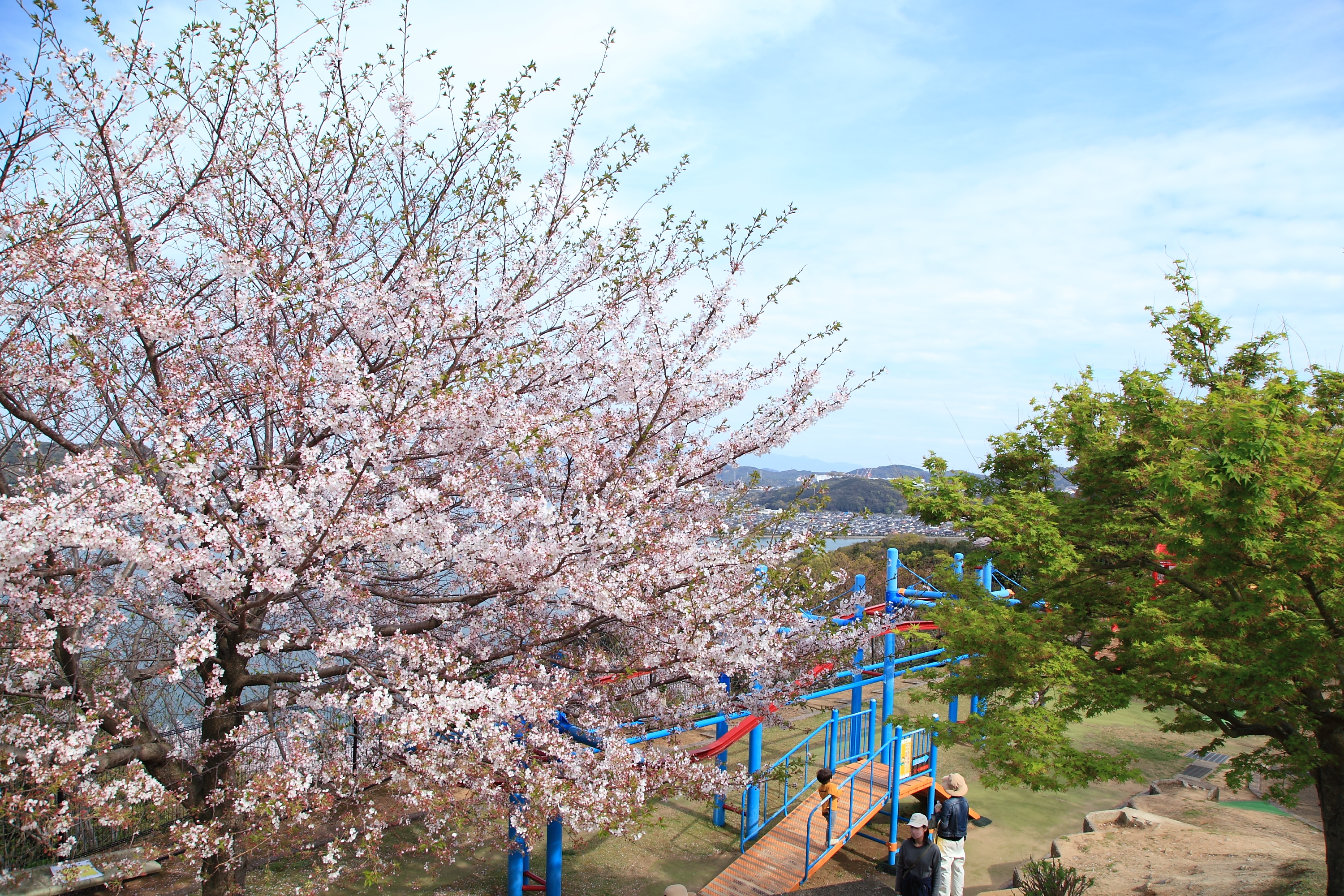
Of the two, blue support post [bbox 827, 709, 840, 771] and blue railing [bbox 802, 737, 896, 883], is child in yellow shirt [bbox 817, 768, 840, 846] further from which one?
blue support post [bbox 827, 709, 840, 771]

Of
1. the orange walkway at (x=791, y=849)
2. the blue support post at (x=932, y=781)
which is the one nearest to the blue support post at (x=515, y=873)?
the orange walkway at (x=791, y=849)

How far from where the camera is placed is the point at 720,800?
9.99m

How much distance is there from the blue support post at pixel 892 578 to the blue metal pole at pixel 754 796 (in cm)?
291

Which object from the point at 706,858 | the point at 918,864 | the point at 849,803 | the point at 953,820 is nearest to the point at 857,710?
the point at 849,803

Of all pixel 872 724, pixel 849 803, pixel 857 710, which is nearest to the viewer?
pixel 849 803

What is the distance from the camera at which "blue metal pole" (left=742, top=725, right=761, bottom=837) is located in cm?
923

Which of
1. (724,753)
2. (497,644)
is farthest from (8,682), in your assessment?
(724,753)

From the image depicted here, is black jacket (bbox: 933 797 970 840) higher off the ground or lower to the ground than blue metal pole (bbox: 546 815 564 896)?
higher

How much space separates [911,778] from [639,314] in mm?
8200

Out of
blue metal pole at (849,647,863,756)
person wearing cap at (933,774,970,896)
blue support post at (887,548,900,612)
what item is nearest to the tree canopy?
person wearing cap at (933,774,970,896)

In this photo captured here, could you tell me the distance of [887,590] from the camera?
1195 centimetres

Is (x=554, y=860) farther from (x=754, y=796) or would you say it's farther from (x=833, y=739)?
(x=833, y=739)

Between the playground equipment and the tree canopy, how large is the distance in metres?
1.00

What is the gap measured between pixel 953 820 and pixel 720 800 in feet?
12.9
